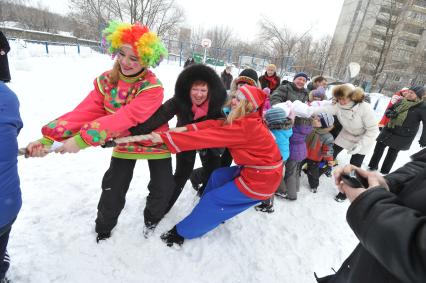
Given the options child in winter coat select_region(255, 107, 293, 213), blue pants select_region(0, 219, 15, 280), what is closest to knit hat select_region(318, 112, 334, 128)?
child in winter coat select_region(255, 107, 293, 213)

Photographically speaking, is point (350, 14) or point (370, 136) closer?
point (370, 136)

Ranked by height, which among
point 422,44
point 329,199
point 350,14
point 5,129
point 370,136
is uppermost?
point 350,14

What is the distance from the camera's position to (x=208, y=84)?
7.41 ft

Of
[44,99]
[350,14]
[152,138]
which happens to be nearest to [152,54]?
[152,138]

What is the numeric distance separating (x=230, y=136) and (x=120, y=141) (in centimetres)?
86

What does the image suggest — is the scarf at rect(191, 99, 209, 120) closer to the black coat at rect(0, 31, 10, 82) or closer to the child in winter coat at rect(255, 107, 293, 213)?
the child in winter coat at rect(255, 107, 293, 213)

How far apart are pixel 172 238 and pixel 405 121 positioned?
471cm

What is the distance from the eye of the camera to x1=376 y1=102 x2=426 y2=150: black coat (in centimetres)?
448

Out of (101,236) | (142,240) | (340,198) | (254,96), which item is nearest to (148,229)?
(142,240)

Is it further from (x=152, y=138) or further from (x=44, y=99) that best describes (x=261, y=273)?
(x=44, y=99)

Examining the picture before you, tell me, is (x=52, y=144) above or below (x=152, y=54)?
below

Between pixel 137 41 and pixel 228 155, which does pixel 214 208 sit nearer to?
pixel 228 155

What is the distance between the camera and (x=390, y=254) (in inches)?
29.7

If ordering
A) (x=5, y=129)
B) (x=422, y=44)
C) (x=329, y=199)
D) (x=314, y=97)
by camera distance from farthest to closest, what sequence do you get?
(x=422, y=44) < (x=314, y=97) < (x=329, y=199) < (x=5, y=129)
